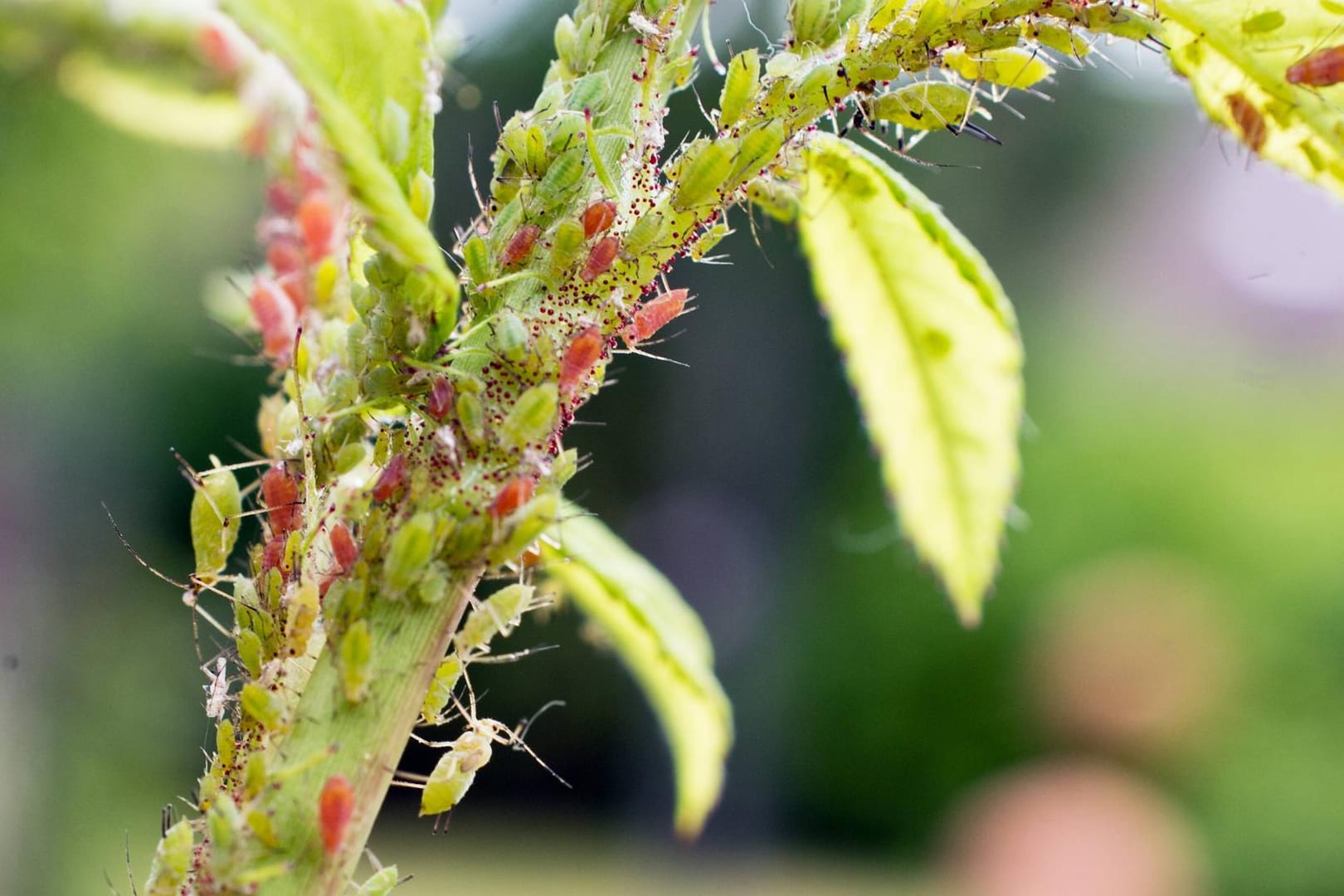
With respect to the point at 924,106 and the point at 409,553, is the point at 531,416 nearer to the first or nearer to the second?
the point at 409,553

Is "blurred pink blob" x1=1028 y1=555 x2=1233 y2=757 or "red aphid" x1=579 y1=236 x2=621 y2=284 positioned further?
"blurred pink blob" x1=1028 y1=555 x2=1233 y2=757

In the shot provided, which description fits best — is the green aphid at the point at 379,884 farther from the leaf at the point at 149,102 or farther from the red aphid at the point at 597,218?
the leaf at the point at 149,102

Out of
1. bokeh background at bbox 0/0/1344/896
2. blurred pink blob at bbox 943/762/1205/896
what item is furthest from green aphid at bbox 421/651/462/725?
blurred pink blob at bbox 943/762/1205/896

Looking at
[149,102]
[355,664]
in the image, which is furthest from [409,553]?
[149,102]

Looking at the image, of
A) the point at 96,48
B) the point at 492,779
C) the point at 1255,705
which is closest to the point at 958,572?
the point at 96,48

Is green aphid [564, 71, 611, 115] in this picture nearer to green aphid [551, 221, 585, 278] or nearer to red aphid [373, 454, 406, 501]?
green aphid [551, 221, 585, 278]

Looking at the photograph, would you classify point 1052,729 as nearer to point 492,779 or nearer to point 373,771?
point 492,779
